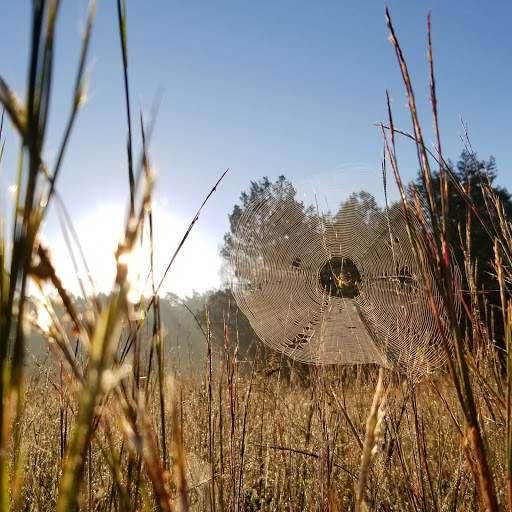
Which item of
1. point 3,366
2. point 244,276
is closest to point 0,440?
point 3,366

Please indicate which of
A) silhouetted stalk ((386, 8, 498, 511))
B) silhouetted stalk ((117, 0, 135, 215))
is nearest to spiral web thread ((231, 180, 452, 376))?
silhouetted stalk ((386, 8, 498, 511))

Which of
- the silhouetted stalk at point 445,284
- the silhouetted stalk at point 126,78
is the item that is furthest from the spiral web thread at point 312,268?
the silhouetted stalk at point 126,78

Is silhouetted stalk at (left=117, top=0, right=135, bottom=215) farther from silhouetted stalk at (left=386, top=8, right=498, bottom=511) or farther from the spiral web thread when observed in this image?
the spiral web thread

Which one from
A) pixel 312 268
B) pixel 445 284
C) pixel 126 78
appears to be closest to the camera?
pixel 126 78

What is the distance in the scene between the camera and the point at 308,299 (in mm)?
7426

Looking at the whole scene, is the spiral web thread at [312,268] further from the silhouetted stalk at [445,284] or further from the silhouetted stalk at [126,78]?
the silhouetted stalk at [126,78]

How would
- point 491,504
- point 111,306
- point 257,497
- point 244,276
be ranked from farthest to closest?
point 244,276 < point 257,497 < point 491,504 < point 111,306

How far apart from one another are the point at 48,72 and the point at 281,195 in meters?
6.69

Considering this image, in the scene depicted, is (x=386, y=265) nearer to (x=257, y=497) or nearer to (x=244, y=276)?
(x=244, y=276)

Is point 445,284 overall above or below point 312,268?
below

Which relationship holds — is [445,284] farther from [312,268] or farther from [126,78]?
[312,268]

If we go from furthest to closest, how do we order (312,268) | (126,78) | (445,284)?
(312,268), (445,284), (126,78)

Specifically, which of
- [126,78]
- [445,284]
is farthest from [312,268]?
[126,78]

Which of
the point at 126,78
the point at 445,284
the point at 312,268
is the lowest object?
the point at 445,284
